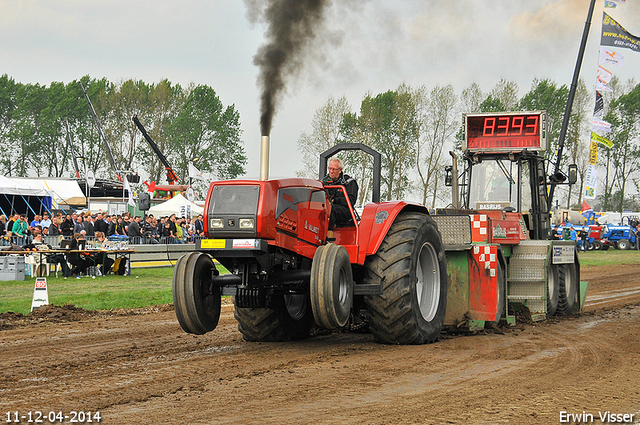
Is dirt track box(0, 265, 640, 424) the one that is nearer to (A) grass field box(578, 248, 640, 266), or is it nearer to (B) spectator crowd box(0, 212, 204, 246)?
(B) spectator crowd box(0, 212, 204, 246)

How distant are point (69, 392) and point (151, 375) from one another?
0.80 metres

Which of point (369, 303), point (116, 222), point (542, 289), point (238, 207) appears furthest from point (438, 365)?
point (116, 222)

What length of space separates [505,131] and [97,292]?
8.61 m

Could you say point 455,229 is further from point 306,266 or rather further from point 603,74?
point 603,74

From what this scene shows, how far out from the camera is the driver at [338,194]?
745 centimetres

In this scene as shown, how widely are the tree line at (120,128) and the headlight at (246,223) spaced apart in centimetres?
4868

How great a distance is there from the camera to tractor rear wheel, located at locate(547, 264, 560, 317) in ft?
35.2

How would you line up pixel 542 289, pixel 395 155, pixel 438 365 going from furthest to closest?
pixel 395 155 → pixel 542 289 → pixel 438 365

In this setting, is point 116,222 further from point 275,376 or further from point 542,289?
point 275,376

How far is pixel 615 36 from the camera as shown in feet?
85.8

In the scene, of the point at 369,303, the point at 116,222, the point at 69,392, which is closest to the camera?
the point at 69,392

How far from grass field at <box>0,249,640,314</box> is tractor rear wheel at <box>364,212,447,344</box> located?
6238 mm

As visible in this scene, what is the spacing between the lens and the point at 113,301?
40.7 ft

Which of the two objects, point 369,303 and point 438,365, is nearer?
point 438,365
